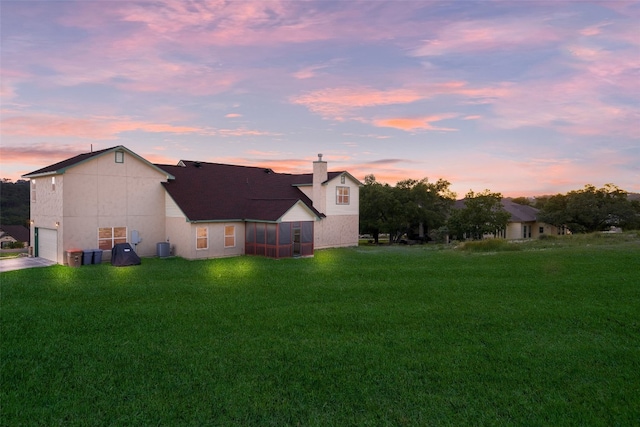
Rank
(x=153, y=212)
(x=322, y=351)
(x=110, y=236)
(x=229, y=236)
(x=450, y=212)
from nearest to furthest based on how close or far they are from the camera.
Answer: (x=322, y=351)
(x=110, y=236)
(x=153, y=212)
(x=229, y=236)
(x=450, y=212)

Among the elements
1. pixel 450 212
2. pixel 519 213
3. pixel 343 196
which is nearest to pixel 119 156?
pixel 343 196

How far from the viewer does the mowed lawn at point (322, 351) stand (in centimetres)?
684

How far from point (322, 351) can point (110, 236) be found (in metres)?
A: 19.4

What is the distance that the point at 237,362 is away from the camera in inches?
341

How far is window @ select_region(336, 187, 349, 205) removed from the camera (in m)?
32.8

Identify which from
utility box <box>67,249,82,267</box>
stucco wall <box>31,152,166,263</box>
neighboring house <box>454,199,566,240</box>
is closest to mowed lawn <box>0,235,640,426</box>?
utility box <box>67,249,82,267</box>

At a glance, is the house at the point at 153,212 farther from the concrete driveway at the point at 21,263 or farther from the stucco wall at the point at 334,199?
the stucco wall at the point at 334,199

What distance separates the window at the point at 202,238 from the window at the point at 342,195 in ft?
36.0

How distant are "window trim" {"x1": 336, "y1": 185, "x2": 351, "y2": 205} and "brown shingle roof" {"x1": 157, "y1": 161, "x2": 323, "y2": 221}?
2177mm

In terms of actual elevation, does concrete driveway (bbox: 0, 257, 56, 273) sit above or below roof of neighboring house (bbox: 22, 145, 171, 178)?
below

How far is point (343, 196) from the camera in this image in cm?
3322

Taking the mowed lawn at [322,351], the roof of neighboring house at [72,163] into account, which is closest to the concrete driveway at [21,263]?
the roof of neighboring house at [72,163]

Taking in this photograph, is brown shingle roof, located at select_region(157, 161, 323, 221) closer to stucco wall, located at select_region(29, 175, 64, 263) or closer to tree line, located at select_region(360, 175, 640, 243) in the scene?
stucco wall, located at select_region(29, 175, 64, 263)

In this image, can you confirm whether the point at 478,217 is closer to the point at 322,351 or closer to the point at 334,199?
the point at 334,199
